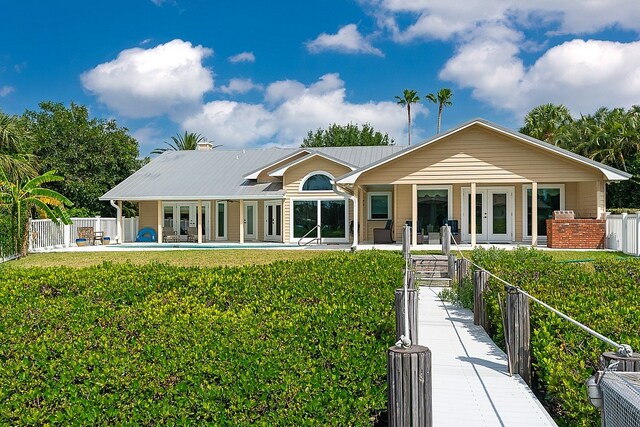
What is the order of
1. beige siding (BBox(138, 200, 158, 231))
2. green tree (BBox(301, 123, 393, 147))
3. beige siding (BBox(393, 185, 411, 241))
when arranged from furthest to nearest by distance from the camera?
green tree (BBox(301, 123, 393, 147)) → beige siding (BBox(138, 200, 158, 231)) → beige siding (BBox(393, 185, 411, 241))

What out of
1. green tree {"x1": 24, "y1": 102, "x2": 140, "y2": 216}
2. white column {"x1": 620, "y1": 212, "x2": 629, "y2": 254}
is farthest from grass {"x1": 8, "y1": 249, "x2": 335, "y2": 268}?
green tree {"x1": 24, "y1": 102, "x2": 140, "y2": 216}

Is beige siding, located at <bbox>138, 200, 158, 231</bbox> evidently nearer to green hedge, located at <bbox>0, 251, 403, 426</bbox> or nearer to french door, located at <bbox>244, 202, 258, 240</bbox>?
french door, located at <bbox>244, 202, 258, 240</bbox>

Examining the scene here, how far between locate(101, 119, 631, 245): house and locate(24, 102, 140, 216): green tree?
20.3 ft

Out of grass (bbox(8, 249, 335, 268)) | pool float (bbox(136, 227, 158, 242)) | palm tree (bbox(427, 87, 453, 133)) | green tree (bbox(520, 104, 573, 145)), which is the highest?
palm tree (bbox(427, 87, 453, 133))

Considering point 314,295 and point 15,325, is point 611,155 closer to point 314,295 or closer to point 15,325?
point 314,295

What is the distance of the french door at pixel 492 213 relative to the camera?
72.4ft

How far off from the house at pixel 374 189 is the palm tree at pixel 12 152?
3.88 meters

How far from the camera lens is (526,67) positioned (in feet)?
97.7

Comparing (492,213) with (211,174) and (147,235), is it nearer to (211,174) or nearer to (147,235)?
(211,174)

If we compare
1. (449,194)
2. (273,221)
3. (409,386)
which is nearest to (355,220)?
(449,194)

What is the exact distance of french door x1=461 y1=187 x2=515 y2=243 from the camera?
22.1 meters

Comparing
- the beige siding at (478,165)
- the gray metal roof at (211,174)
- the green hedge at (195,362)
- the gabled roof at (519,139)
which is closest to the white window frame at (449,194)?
the beige siding at (478,165)

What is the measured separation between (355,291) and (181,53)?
26.6 metres

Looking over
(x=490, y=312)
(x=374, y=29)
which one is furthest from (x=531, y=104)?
(x=490, y=312)
